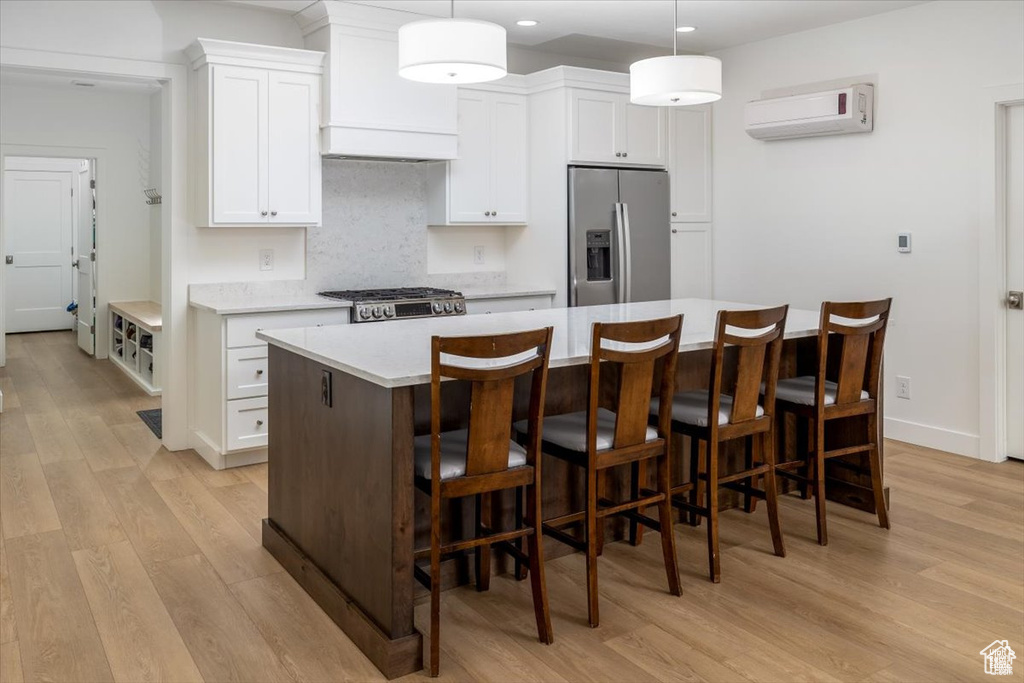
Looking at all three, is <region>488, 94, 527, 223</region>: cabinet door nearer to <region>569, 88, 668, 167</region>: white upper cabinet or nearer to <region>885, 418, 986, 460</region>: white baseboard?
<region>569, 88, 668, 167</region>: white upper cabinet

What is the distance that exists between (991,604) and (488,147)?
385 centimetres

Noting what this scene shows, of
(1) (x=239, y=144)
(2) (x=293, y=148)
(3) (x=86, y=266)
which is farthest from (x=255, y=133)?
(3) (x=86, y=266)

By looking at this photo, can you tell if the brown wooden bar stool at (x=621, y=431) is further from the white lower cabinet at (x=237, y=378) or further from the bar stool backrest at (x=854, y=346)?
the white lower cabinet at (x=237, y=378)

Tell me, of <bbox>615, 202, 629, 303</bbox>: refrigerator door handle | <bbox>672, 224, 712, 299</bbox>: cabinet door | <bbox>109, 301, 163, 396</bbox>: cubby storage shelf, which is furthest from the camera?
<bbox>109, 301, 163, 396</bbox>: cubby storage shelf

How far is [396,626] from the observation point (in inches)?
95.2

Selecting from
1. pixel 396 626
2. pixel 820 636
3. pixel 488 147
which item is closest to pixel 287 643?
pixel 396 626

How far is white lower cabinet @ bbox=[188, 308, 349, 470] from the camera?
439 centimetres

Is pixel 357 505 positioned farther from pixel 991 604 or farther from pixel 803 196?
pixel 803 196

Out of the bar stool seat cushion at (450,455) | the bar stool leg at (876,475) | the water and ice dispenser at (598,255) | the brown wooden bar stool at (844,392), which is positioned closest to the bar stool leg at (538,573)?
the bar stool seat cushion at (450,455)

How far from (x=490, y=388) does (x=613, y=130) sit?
140 inches

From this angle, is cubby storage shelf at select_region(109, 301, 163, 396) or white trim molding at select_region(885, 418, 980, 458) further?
cubby storage shelf at select_region(109, 301, 163, 396)

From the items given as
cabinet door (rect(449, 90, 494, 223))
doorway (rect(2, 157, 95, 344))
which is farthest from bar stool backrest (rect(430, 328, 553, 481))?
doorway (rect(2, 157, 95, 344))

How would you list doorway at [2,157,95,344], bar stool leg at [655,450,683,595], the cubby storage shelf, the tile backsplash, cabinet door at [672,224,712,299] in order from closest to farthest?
bar stool leg at [655,450,683,595] → the tile backsplash → cabinet door at [672,224,712,299] → the cubby storage shelf → doorway at [2,157,95,344]

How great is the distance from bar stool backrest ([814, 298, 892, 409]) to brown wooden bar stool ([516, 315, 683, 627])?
0.75m
